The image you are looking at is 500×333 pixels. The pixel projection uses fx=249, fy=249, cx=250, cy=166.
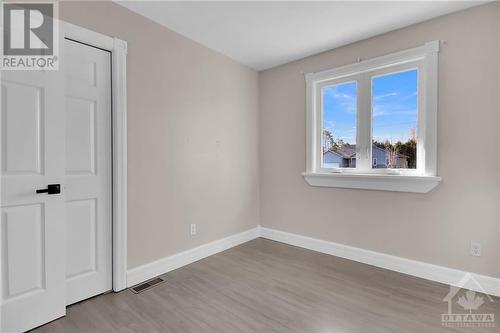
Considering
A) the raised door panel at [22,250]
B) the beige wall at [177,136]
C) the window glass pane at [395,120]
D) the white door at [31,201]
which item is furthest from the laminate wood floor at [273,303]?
the window glass pane at [395,120]

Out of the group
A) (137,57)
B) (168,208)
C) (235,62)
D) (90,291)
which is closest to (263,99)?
(235,62)

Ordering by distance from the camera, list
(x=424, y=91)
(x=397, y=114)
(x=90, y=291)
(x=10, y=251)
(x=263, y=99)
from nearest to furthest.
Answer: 1. (x=10, y=251)
2. (x=90, y=291)
3. (x=424, y=91)
4. (x=397, y=114)
5. (x=263, y=99)

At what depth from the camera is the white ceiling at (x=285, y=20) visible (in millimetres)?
2264

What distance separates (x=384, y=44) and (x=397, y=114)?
79 centimetres

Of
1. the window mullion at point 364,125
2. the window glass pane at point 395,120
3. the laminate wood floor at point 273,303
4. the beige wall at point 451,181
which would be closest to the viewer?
the laminate wood floor at point 273,303

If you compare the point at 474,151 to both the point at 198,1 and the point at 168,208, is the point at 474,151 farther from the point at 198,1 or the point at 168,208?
the point at 168,208

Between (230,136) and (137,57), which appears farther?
(230,136)

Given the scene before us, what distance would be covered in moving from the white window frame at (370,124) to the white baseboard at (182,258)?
1299mm

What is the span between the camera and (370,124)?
2.92 m

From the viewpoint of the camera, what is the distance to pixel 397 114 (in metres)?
2.76

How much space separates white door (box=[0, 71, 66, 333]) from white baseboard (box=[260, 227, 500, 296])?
8.78 ft

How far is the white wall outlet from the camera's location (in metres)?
2.28

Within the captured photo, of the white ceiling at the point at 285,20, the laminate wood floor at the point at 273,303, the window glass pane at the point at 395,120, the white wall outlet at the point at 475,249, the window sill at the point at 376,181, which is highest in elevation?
the white ceiling at the point at 285,20

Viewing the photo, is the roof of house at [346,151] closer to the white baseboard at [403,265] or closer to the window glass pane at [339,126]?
the window glass pane at [339,126]
